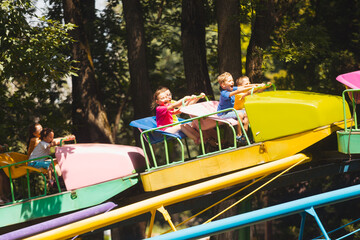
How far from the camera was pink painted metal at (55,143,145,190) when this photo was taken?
6223 mm

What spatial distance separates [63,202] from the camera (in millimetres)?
6195

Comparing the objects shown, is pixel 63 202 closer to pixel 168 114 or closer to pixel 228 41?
pixel 168 114

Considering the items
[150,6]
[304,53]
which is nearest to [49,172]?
[304,53]

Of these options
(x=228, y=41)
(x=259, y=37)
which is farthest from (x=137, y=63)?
(x=259, y=37)

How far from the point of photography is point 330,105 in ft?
18.9

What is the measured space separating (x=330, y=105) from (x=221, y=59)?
3.65 m

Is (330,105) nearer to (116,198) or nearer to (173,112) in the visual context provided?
(173,112)

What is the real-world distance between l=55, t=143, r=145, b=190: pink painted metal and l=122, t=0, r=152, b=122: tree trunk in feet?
13.3

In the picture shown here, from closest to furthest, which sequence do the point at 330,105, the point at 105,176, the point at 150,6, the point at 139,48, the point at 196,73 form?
1. the point at 330,105
2. the point at 105,176
3. the point at 196,73
4. the point at 139,48
5. the point at 150,6

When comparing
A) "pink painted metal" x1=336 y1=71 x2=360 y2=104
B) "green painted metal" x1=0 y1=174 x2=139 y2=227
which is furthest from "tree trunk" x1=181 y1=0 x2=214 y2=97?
"pink painted metal" x1=336 y1=71 x2=360 y2=104

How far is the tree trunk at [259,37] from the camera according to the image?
28.0 ft

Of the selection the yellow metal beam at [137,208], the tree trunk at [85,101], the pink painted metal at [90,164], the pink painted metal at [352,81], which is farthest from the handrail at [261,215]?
the tree trunk at [85,101]

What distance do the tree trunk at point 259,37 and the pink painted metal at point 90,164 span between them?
3444mm

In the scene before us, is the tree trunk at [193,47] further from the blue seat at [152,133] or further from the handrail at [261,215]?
the handrail at [261,215]
